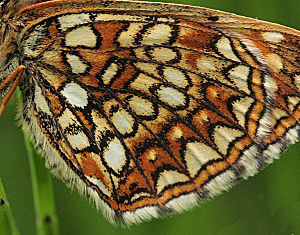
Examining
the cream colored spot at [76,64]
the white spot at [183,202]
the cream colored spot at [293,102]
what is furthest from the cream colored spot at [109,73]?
the cream colored spot at [293,102]

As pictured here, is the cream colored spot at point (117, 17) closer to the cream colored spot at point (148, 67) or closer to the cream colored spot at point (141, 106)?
the cream colored spot at point (148, 67)

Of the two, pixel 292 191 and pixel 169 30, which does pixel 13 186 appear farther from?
pixel 292 191

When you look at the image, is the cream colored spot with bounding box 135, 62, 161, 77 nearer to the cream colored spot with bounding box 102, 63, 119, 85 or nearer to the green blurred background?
the cream colored spot with bounding box 102, 63, 119, 85

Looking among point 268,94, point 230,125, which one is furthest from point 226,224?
point 268,94

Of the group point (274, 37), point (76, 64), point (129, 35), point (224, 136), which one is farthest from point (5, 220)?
point (274, 37)

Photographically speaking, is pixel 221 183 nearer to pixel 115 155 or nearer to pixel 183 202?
pixel 183 202

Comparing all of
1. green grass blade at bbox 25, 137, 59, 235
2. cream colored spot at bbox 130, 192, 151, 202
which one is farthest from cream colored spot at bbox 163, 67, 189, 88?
green grass blade at bbox 25, 137, 59, 235

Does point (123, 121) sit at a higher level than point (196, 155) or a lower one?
higher
